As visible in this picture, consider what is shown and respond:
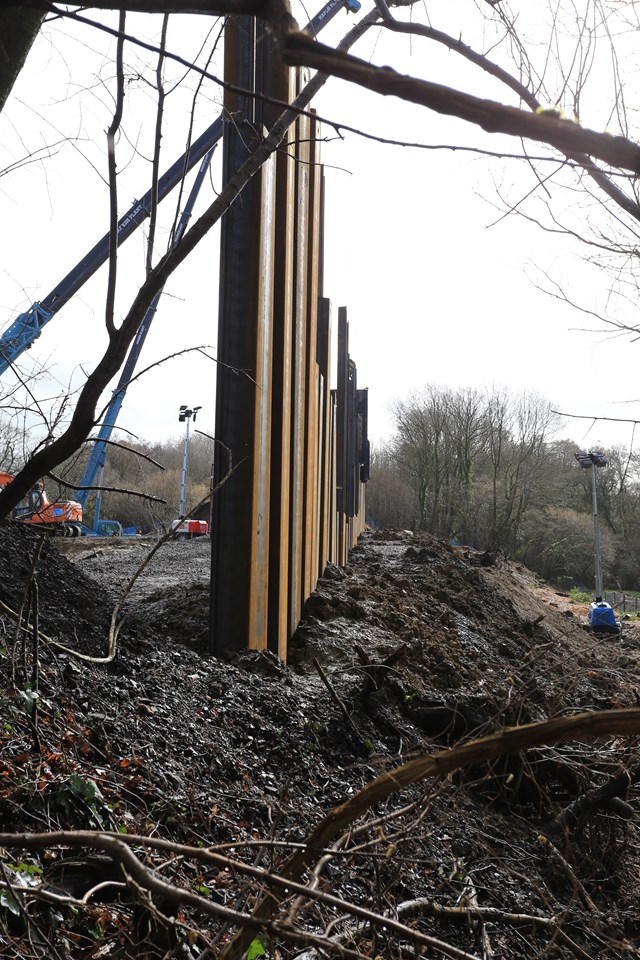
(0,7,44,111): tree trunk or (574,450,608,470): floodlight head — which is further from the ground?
(574,450,608,470): floodlight head

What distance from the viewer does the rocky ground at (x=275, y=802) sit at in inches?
66.7

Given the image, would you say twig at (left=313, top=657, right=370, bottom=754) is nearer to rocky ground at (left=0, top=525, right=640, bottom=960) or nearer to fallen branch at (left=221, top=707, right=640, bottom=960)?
rocky ground at (left=0, top=525, right=640, bottom=960)

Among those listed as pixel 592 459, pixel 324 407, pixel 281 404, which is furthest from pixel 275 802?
pixel 592 459

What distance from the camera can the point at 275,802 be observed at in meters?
3.07

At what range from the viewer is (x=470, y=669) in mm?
6266

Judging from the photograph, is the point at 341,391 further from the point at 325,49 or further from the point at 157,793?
the point at 325,49

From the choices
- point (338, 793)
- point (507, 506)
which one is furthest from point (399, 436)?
point (338, 793)

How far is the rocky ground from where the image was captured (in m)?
1.69

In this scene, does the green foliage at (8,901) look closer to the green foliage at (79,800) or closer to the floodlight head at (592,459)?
the green foliage at (79,800)

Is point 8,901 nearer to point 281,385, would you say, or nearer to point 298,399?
point 281,385

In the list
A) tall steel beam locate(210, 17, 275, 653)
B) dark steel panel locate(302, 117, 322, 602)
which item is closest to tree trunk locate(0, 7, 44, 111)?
tall steel beam locate(210, 17, 275, 653)

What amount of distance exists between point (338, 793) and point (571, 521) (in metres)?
39.7

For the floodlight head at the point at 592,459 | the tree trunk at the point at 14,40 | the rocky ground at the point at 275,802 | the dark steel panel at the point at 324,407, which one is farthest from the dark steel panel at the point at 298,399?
the floodlight head at the point at 592,459

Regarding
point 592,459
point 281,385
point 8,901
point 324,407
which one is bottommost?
point 8,901
